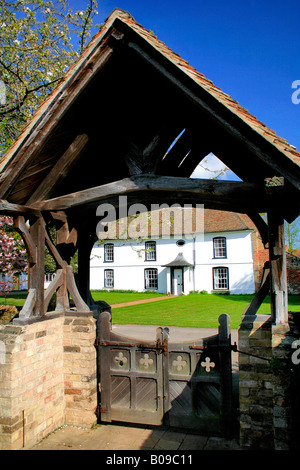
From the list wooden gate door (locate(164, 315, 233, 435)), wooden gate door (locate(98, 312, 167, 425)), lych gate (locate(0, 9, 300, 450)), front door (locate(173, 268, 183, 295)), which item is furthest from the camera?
front door (locate(173, 268, 183, 295))

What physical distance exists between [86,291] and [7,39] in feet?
34.7

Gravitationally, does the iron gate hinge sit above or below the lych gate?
below

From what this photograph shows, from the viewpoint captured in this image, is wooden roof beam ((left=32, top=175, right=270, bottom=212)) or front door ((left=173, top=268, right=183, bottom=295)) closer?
wooden roof beam ((left=32, top=175, right=270, bottom=212))

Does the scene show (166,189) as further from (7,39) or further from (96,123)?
(7,39)

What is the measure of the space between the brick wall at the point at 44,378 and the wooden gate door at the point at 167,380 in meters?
0.27

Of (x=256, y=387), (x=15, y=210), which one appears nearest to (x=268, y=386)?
(x=256, y=387)

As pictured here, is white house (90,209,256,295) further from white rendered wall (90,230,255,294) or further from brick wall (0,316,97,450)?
brick wall (0,316,97,450)

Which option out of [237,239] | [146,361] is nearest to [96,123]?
[146,361]

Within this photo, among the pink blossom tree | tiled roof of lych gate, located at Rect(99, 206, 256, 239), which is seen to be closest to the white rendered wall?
tiled roof of lych gate, located at Rect(99, 206, 256, 239)

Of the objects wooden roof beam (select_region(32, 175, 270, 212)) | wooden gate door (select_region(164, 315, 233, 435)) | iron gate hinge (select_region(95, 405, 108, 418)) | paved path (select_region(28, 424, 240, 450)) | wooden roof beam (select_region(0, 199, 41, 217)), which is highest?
wooden roof beam (select_region(32, 175, 270, 212))

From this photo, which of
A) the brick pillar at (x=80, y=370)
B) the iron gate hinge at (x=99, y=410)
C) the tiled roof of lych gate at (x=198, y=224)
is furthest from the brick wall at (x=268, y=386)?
the tiled roof of lych gate at (x=198, y=224)

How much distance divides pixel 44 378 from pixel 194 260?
29255 mm

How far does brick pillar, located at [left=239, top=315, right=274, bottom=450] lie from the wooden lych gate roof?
1.68 meters

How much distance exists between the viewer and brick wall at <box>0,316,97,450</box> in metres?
4.66
